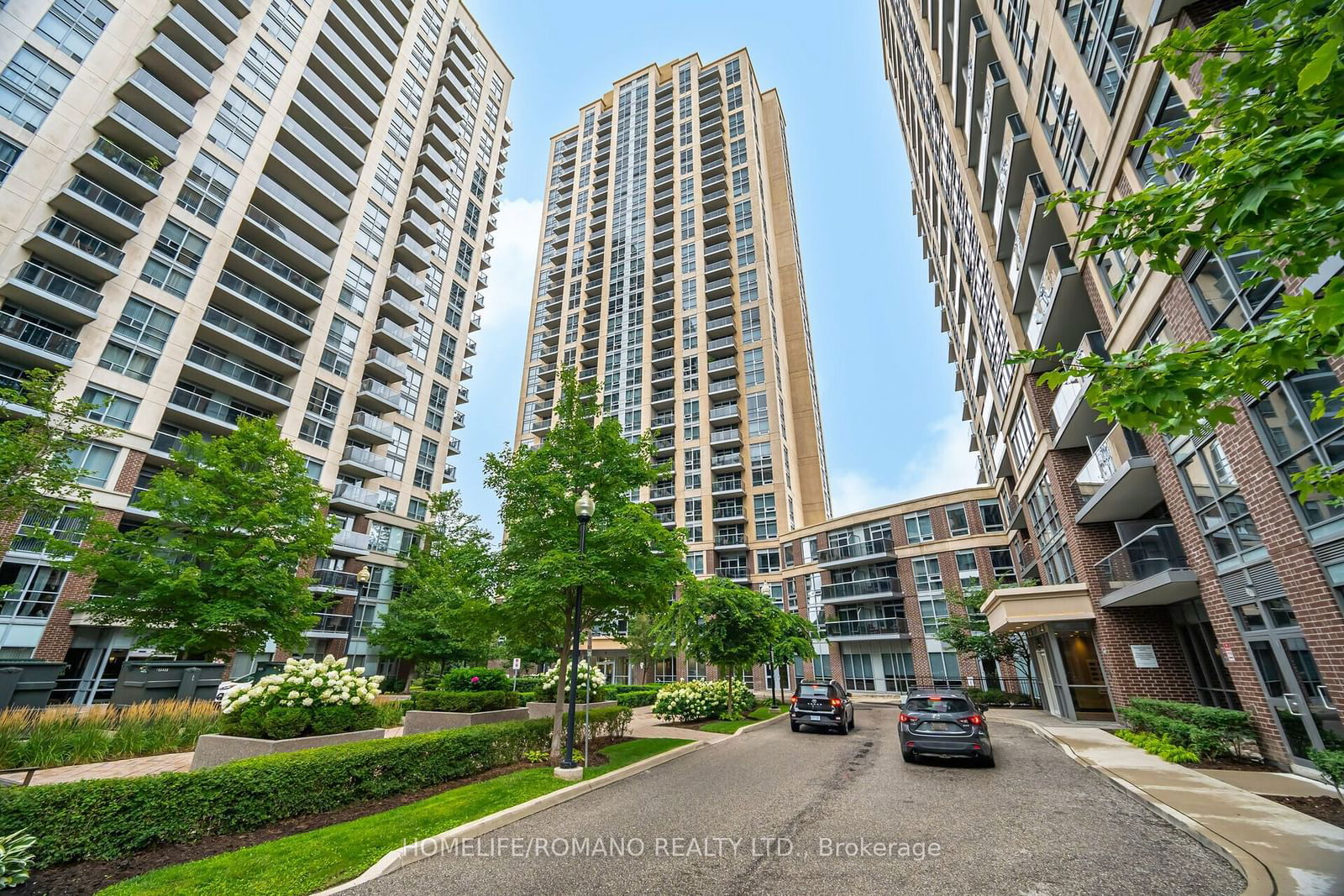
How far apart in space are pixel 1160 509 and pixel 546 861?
21292mm

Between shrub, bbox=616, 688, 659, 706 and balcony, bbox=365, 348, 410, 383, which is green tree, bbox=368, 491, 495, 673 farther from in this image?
balcony, bbox=365, 348, 410, 383

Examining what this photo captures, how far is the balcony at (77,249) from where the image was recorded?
83.1ft

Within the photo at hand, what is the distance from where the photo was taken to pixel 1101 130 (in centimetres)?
1369

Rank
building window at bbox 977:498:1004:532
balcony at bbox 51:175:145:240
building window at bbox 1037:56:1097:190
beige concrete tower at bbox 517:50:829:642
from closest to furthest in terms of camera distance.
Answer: building window at bbox 1037:56:1097:190 < balcony at bbox 51:175:145:240 < building window at bbox 977:498:1004:532 < beige concrete tower at bbox 517:50:829:642

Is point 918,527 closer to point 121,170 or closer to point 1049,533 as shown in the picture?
point 1049,533

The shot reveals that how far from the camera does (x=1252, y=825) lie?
697 cm

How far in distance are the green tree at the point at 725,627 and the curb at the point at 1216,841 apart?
13.3m

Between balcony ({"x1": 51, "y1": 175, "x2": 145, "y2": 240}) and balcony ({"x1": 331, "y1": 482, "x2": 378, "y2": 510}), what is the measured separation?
17.1 m

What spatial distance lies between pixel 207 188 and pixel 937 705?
147ft

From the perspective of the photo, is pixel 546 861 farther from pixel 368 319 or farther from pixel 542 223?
pixel 542 223

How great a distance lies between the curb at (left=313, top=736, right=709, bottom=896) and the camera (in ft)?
19.6

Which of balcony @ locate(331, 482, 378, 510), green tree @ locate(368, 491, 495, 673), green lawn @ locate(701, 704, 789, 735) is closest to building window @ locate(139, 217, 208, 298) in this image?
balcony @ locate(331, 482, 378, 510)

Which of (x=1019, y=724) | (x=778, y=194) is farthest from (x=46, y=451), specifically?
(x=778, y=194)

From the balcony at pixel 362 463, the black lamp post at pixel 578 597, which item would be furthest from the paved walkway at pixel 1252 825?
the balcony at pixel 362 463
